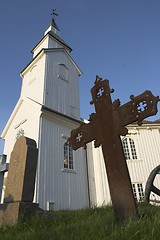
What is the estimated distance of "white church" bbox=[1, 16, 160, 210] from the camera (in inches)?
447

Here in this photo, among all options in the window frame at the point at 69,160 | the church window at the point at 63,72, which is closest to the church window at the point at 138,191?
the window frame at the point at 69,160

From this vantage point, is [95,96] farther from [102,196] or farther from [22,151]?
[102,196]

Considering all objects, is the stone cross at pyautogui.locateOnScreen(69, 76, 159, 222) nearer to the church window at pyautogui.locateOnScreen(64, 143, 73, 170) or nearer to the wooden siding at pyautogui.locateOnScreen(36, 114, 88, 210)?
the wooden siding at pyautogui.locateOnScreen(36, 114, 88, 210)

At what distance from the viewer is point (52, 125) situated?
13.0 metres

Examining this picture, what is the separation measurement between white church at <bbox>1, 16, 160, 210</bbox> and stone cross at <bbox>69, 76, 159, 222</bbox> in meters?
7.29

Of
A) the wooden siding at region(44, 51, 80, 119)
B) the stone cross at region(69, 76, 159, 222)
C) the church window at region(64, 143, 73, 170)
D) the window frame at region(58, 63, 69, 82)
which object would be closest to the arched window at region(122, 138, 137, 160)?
the wooden siding at region(44, 51, 80, 119)

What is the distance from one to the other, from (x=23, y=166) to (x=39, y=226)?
5.42 ft

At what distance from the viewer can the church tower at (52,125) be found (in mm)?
11102

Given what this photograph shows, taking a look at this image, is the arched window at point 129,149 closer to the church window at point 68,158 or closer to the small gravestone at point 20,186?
the church window at point 68,158

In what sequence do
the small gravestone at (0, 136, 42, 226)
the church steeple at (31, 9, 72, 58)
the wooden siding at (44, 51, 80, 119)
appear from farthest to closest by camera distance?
1. the church steeple at (31, 9, 72, 58)
2. the wooden siding at (44, 51, 80, 119)
3. the small gravestone at (0, 136, 42, 226)

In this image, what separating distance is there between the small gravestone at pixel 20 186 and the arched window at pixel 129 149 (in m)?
11.5

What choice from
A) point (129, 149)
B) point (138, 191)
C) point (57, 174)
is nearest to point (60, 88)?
point (129, 149)

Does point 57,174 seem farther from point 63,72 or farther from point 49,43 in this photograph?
point 49,43

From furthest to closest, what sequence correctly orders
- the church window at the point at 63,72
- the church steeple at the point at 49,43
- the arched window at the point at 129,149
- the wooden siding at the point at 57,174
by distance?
the church steeple at the point at 49,43
the church window at the point at 63,72
the arched window at the point at 129,149
the wooden siding at the point at 57,174
